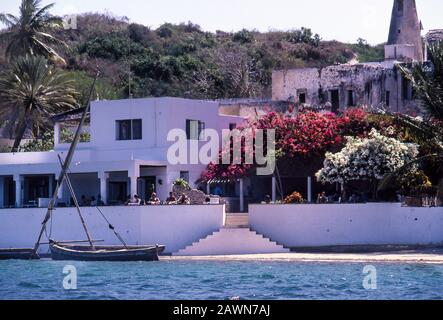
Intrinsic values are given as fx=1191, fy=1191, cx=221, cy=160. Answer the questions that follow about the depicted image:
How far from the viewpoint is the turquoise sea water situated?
43250 mm

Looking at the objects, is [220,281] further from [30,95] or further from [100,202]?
[30,95]

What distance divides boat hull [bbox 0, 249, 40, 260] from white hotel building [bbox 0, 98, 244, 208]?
3.94 metres

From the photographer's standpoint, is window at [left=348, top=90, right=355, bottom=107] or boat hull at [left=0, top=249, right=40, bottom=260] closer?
boat hull at [left=0, top=249, right=40, bottom=260]

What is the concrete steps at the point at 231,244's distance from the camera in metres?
58.5

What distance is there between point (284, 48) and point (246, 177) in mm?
69693

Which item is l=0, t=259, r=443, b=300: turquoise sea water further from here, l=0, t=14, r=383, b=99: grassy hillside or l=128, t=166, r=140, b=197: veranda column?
l=0, t=14, r=383, b=99: grassy hillside

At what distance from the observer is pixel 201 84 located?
100 metres

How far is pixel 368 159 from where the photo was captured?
58719 mm

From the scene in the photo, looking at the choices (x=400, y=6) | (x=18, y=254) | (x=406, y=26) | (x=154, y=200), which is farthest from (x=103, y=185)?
(x=400, y=6)

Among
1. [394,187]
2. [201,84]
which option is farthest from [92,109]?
[201,84]

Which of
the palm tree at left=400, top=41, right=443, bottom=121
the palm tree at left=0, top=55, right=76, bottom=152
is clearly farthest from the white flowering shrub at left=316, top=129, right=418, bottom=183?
the palm tree at left=0, top=55, right=76, bottom=152

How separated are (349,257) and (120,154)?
16.6 m

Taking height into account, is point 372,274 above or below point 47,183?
below

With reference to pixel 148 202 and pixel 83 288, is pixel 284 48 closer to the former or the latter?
pixel 148 202
